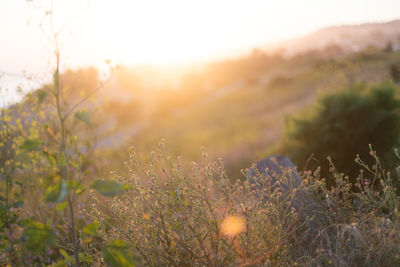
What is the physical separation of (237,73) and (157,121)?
26219mm

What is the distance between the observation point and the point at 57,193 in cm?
152

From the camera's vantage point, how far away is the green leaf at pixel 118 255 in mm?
1678

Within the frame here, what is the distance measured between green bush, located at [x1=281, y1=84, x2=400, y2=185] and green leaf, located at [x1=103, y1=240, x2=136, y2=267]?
337cm

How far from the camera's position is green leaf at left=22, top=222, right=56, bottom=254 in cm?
160

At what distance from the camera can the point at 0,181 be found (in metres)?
4.98

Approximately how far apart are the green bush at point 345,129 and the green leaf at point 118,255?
3.37 metres

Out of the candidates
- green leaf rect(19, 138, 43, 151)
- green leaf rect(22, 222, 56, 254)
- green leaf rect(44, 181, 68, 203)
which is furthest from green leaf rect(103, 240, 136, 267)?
green leaf rect(19, 138, 43, 151)

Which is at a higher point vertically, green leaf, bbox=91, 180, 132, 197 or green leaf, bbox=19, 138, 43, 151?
green leaf, bbox=19, 138, 43, 151

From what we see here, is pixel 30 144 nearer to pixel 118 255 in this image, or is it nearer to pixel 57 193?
pixel 57 193

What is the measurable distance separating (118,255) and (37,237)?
1.34 feet

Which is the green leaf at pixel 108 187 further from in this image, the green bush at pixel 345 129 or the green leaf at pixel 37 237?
the green bush at pixel 345 129

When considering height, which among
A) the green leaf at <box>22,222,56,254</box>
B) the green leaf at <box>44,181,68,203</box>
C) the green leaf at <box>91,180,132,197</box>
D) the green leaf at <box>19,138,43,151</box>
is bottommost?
the green leaf at <box>22,222,56,254</box>

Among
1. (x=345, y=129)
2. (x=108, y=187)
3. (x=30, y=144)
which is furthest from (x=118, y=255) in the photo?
(x=345, y=129)

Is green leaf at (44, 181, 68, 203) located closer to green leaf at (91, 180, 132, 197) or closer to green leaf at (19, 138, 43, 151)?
green leaf at (91, 180, 132, 197)
